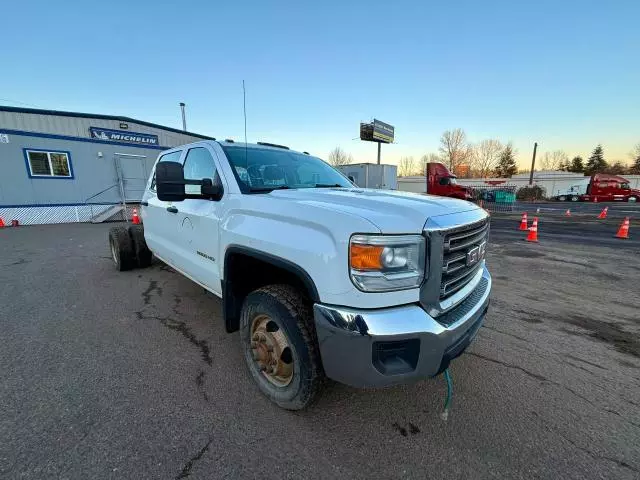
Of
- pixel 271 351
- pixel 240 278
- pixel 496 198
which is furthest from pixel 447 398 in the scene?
Result: pixel 496 198

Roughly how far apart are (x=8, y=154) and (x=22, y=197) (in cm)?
185

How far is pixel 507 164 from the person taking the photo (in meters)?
71.9

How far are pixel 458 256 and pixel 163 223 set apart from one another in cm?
353

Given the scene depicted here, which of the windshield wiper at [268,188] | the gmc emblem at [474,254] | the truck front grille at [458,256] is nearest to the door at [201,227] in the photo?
the windshield wiper at [268,188]

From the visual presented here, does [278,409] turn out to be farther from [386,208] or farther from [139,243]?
[139,243]

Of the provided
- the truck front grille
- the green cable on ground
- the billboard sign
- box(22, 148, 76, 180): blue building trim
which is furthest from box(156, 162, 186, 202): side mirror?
the billboard sign

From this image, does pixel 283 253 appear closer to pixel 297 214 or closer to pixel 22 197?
pixel 297 214

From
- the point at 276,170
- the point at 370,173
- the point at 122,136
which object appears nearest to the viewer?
the point at 276,170

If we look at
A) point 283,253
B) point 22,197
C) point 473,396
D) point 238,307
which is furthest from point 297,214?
point 22,197

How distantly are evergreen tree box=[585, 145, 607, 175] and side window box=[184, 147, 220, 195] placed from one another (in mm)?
87191

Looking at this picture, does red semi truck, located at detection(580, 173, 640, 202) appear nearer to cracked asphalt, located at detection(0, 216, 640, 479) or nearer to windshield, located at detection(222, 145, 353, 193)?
cracked asphalt, located at detection(0, 216, 640, 479)

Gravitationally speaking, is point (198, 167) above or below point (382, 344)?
above

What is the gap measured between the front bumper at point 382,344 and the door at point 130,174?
58.2 ft

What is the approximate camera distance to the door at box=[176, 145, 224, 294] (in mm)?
2688
